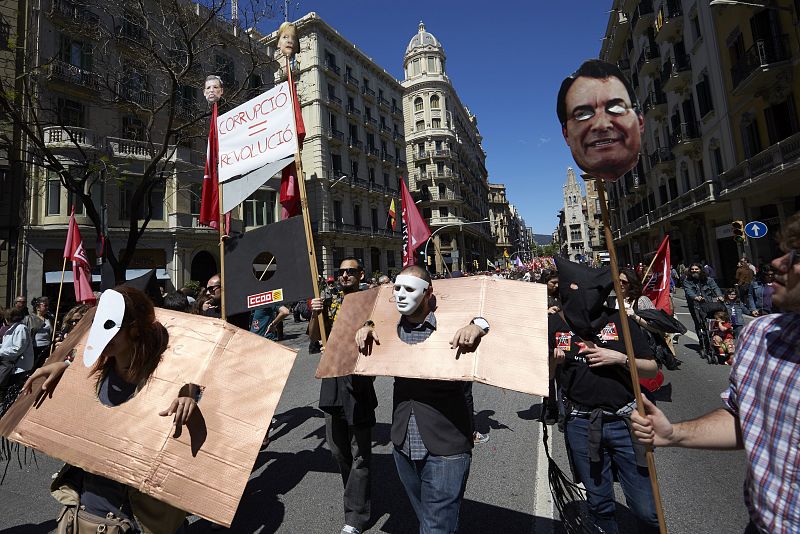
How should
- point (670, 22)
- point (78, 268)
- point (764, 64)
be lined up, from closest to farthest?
point (78, 268) < point (764, 64) < point (670, 22)

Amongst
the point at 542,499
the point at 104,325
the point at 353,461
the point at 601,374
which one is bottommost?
the point at 542,499

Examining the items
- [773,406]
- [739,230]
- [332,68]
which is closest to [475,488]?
[773,406]

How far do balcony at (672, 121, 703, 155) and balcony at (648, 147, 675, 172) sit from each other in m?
2.39

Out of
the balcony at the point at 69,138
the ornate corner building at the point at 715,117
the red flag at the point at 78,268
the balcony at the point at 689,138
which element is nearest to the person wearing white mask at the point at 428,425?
A: the red flag at the point at 78,268

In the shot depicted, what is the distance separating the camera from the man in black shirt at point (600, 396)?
2.49 meters

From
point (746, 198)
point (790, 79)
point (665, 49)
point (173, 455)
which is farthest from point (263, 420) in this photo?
point (665, 49)

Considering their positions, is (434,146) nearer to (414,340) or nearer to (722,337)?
(722,337)

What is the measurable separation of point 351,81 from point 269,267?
37630 mm

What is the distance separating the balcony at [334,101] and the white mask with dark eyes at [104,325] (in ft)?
116

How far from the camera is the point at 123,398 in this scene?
2.13m

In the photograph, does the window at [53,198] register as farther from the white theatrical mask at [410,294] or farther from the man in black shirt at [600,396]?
the man in black shirt at [600,396]

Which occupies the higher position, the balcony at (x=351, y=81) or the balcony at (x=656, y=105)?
the balcony at (x=351, y=81)

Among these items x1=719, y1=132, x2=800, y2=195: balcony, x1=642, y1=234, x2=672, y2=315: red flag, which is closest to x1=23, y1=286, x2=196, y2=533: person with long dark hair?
x1=642, y1=234, x2=672, y2=315: red flag

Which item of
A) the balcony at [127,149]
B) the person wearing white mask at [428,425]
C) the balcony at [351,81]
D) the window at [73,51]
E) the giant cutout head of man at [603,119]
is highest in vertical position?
the balcony at [351,81]
